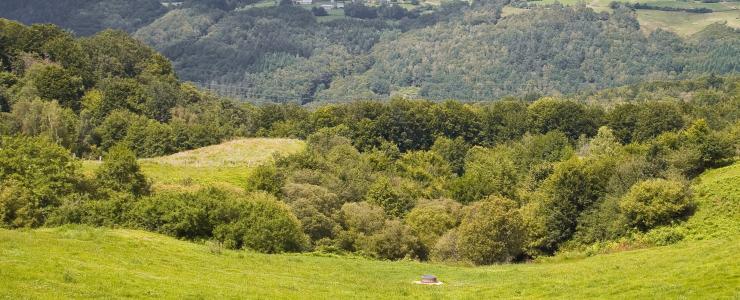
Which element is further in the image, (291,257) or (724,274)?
(291,257)

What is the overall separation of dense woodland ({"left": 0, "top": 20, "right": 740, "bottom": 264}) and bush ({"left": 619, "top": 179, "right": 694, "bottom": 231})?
0.44ft

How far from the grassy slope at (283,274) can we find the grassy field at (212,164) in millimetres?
31514

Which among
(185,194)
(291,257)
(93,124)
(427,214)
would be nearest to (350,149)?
(427,214)

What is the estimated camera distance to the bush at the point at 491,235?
7075 centimetres

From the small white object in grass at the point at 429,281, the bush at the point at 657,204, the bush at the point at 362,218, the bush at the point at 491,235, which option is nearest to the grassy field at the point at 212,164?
the bush at the point at 362,218

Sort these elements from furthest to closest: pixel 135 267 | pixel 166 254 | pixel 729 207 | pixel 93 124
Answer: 1. pixel 93 124
2. pixel 729 207
3. pixel 166 254
4. pixel 135 267

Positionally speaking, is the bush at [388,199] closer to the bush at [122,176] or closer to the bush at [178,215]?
the bush at [122,176]

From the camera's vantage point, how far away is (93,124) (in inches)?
5187

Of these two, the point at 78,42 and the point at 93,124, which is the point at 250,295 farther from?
the point at 78,42

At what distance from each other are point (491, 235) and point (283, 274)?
31.1 metres

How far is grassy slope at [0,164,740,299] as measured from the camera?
3209cm

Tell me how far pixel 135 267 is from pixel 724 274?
23.7m

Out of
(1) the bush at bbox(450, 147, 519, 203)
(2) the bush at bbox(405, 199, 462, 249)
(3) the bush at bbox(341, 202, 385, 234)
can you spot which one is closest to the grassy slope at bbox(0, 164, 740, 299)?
(3) the bush at bbox(341, 202, 385, 234)

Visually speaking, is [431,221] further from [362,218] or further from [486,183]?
[486,183]
